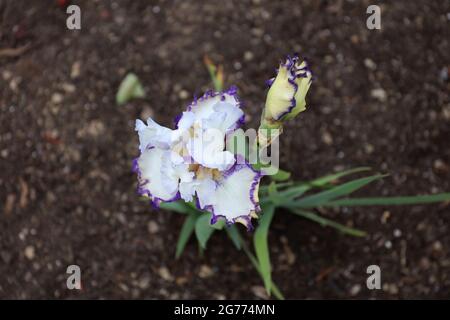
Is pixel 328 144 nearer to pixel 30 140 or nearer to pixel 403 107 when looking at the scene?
pixel 403 107

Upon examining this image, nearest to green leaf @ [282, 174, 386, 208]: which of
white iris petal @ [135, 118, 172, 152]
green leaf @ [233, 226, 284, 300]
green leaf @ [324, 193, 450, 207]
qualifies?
green leaf @ [324, 193, 450, 207]

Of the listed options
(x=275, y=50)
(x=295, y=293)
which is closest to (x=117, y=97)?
(x=275, y=50)

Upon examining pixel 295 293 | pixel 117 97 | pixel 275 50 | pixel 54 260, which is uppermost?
pixel 275 50

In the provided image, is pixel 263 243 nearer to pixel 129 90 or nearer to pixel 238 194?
pixel 238 194

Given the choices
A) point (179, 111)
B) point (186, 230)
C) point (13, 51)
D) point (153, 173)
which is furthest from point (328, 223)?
point (13, 51)

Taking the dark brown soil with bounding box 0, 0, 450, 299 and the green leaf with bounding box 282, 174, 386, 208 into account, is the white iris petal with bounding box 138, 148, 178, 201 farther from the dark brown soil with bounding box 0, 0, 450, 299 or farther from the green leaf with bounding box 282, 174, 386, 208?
the dark brown soil with bounding box 0, 0, 450, 299
